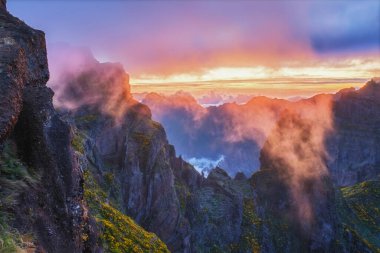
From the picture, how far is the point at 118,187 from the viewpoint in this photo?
8294 centimetres

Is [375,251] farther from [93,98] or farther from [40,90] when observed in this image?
[40,90]

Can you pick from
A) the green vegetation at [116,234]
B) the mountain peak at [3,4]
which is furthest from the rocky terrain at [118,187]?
the mountain peak at [3,4]

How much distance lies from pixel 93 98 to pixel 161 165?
89.9 ft

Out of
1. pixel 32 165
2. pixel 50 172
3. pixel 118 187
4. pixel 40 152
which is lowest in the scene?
pixel 118 187

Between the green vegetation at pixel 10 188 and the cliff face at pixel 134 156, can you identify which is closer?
the green vegetation at pixel 10 188

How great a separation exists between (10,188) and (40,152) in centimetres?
291

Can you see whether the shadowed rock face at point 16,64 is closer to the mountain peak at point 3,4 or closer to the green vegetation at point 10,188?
the mountain peak at point 3,4

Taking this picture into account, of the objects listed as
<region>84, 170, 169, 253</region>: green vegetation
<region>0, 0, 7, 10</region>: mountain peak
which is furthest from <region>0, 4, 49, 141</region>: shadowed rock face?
<region>84, 170, 169, 253</region>: green vegetation

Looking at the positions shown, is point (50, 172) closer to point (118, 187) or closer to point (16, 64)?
point (16, 64)

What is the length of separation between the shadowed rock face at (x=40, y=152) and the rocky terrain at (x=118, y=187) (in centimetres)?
6

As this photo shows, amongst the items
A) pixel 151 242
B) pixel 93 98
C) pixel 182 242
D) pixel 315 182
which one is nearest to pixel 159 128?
pixel 93 98

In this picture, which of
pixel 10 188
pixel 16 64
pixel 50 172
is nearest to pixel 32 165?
pixel 50 172

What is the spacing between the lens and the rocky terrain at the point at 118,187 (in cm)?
1903

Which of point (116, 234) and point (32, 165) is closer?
point (32, 165)
